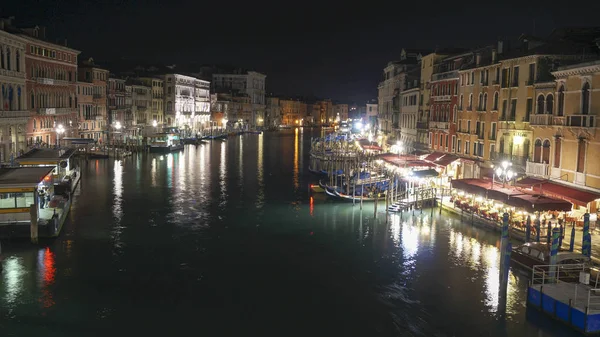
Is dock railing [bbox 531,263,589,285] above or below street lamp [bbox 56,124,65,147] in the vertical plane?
below

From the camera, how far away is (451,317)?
1577 cm

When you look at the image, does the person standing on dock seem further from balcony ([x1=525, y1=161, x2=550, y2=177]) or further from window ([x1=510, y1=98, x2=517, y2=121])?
window ([x1=510, y1=98, x2=517, y2=121])

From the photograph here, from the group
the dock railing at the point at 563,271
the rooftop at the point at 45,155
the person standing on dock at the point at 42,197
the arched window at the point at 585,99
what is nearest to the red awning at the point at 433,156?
the arched window at the point at 585,99

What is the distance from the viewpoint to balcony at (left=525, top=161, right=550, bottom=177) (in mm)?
25828

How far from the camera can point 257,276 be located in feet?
62.5

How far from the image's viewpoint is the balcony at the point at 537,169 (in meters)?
25.8

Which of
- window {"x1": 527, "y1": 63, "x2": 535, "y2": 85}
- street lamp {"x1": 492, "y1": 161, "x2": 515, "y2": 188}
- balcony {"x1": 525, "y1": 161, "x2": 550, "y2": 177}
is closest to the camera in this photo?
street lamp {"x1": 492, "y1": 161, "x2": 515, "y2": 188}

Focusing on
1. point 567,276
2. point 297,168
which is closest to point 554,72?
point 567,276

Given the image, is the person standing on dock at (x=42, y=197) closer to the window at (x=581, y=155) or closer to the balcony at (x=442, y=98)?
the window at (x=581, y=155)

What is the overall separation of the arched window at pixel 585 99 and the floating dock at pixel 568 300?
8.91 metres

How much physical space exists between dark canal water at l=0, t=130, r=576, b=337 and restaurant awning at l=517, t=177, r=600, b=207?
3.00m

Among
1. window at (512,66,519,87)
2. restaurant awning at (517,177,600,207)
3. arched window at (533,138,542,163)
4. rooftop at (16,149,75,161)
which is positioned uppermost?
window at (512,66,519,87)

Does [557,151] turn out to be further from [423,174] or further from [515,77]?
[423,174]

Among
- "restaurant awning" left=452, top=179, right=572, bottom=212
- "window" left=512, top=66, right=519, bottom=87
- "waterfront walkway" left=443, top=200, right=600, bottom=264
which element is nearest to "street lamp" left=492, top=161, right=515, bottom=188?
"restaurant awning" left=452, top=179, right=572, bottom=212
